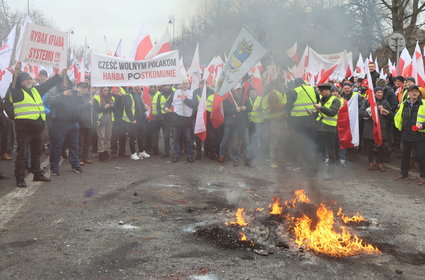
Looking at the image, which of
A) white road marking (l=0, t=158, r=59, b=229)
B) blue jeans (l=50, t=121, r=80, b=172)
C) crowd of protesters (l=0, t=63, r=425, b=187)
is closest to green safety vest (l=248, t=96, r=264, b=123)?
crowd of protesters (l=0, t=63, r=425, b=187)

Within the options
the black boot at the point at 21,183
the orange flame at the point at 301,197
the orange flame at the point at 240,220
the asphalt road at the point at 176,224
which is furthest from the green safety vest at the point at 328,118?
the black boot at the point at 21,183

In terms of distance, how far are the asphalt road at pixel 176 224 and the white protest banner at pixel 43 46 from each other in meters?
2.20

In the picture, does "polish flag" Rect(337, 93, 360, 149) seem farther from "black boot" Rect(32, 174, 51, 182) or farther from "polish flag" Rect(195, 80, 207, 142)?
"black boot" Rect(32, 174, 51, 182)

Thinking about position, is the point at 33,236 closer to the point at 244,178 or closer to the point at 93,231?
the point at 93,231

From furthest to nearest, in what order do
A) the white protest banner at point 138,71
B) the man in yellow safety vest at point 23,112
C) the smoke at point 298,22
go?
1. the smoke at point 298,22
2. the white protest banner at point 138,71
3. the man in yellow safety vest at point 23,112

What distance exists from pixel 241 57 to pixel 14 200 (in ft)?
14.0

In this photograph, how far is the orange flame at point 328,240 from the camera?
418 centimetres

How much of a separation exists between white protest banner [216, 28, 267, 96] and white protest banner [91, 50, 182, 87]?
1963 millimetres

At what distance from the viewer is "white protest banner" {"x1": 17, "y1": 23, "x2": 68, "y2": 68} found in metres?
7.49

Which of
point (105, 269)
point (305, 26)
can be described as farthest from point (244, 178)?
point (305, 26)

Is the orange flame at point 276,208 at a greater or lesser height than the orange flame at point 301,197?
lesser

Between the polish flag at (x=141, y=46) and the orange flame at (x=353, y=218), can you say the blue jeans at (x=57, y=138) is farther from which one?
the orange flame at (x=353, y=218)

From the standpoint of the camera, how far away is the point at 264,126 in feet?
33.8

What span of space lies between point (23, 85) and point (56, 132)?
4.51 ft
